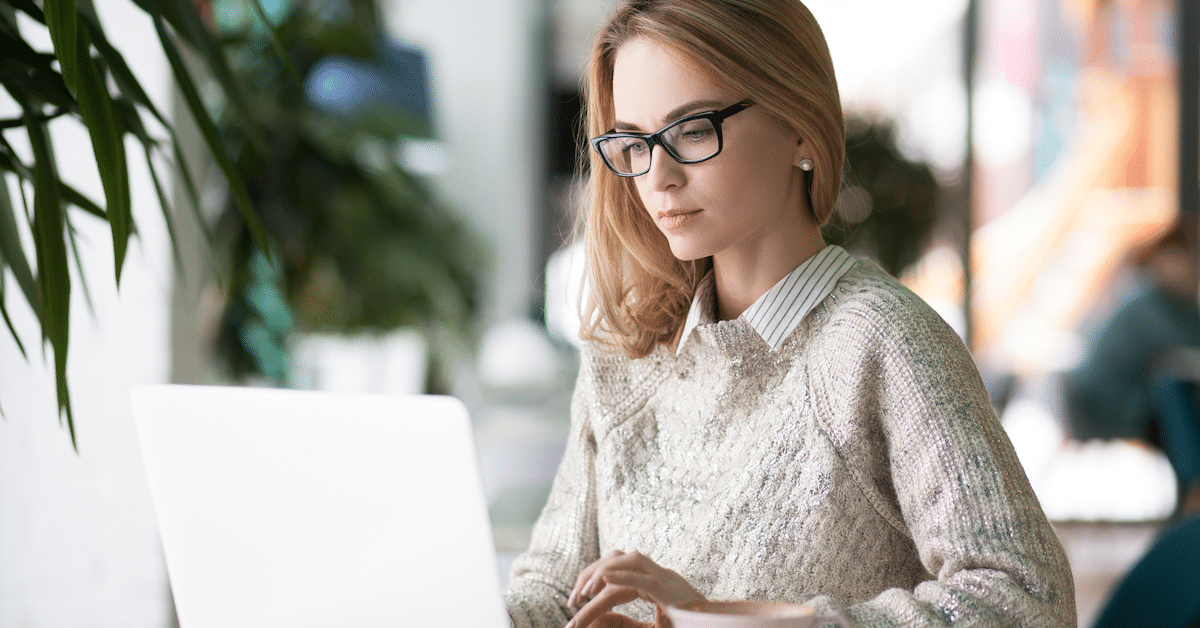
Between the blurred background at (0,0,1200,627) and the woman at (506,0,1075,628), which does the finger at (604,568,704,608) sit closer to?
the woman at (506,0,1075,628)

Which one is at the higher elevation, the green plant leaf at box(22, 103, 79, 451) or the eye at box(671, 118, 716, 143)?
the eye at box(671, 118, 716, 143)

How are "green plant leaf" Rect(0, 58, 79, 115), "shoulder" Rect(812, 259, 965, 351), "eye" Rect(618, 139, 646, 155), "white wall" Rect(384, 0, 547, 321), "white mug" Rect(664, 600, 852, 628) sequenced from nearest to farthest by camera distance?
1. "white mug" Rect(664, 600, 852, 628)
2. "shoulder" Rect(812, 259, 965, 351)
3. "eye" Rect(618, 139, 646, 155)
4. "green plant leaf" Rect(0, 58, 79, 115)
5. "white wall" Rect(384, 0, 547, 321)

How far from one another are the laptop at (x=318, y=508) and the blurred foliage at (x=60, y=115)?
0.96 ft

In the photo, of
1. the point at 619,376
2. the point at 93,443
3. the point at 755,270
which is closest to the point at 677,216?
the point at 755,270

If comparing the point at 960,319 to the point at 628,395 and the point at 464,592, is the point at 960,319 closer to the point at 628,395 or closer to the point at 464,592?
the point at 628,395

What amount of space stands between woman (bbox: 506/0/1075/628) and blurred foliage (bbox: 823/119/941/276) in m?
3.46

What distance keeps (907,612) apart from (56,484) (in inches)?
68.5

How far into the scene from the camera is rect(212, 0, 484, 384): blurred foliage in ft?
10.9

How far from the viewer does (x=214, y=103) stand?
12.2ft

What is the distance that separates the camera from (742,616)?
0.65 metres

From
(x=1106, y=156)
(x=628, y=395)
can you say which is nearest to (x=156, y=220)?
(x=628, y=395)

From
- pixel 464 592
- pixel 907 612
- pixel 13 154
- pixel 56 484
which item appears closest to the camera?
pixel 464 592

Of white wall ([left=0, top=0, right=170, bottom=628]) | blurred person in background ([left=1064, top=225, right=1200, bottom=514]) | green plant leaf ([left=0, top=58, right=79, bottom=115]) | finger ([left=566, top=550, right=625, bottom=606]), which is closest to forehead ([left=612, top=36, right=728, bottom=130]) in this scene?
finger ([left=566, top=550, right=625, bottom=606])

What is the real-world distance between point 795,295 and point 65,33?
80 cm
